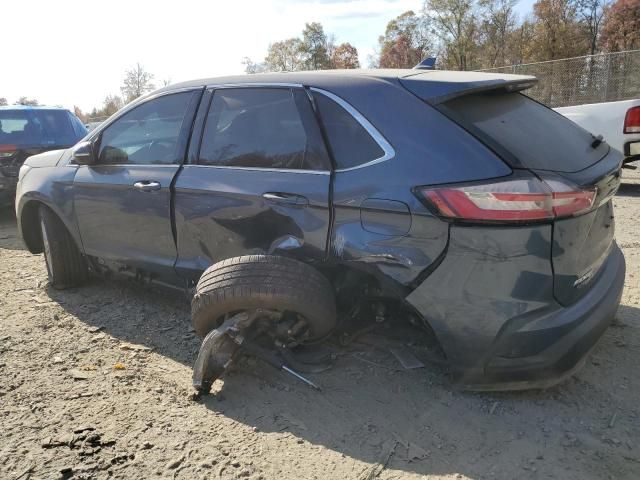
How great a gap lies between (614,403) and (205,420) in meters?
2.11

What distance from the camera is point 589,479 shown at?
7.40ft

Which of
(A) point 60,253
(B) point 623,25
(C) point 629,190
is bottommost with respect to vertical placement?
(C) point 629,190

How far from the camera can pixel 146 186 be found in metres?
3.64

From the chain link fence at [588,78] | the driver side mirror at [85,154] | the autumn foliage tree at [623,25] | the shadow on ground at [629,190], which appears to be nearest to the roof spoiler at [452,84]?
the driver side mirror at [85,154]

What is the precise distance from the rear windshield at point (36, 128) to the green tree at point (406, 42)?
41191 mm

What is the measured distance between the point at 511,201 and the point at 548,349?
0.73 meters

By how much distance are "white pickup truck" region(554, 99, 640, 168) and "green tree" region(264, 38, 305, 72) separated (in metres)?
51.1

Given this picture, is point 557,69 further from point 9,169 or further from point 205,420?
point 205,420

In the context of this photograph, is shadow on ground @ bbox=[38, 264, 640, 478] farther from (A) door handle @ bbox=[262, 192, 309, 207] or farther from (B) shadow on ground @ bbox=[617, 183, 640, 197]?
(B) shadow on ground @ bbox=[617, 183, 640, 197]

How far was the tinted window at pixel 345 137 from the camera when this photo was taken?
2760 mm

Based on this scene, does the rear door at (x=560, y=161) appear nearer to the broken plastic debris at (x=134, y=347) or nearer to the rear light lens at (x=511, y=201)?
the rear light lens at (x=511, y=201)

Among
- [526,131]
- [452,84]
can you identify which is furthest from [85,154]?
[526,131]

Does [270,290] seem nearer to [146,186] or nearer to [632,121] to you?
[146,186]

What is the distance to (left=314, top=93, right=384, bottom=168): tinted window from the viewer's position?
2.76 meters
